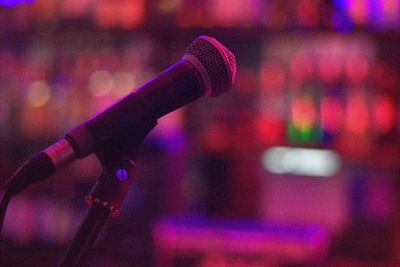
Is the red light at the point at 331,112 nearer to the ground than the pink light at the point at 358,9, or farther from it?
nearer to the ground

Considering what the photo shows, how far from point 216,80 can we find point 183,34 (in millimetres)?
2158

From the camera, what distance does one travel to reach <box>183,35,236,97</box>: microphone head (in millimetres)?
855

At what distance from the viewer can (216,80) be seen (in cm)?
86

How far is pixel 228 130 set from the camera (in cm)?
316

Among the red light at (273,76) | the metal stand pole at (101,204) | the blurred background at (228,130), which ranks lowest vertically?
the metal stand pole at (101,204)

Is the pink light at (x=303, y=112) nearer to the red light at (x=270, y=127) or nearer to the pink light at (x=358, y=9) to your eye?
the red light at (x=270, y=127)

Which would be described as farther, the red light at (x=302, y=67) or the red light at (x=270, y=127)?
the red light at (x=302, y=67)

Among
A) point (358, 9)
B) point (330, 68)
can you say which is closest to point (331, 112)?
point (330, 68)

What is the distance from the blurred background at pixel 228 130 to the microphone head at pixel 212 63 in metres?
1.63

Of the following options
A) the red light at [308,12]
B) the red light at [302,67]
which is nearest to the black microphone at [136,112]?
the red light at [308,12]

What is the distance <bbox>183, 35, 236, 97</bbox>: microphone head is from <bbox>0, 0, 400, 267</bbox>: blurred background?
5.35 feet

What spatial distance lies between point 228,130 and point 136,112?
7.69 feet

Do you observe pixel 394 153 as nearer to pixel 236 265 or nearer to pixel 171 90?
pixel 236 265

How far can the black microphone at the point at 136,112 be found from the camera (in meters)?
0.81
